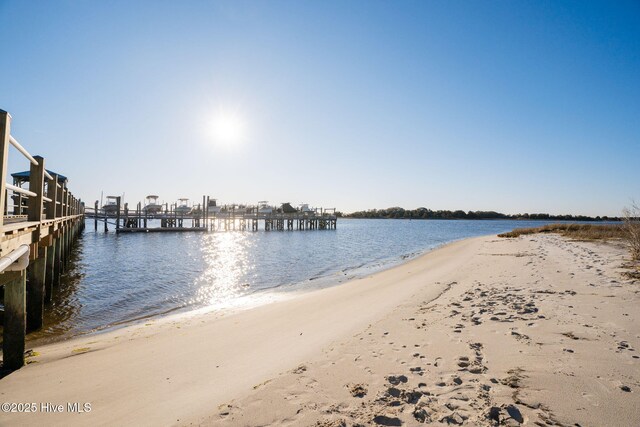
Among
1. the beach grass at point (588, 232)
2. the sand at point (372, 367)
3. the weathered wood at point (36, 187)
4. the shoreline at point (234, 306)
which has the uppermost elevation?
the weathered wood at point (36, 187)

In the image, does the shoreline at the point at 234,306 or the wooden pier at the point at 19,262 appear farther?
the shoreline at the point at 234,306

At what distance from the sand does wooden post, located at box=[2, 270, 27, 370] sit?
295 millimetres

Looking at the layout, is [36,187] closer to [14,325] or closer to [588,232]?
[14,325]

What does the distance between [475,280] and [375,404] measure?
8.17 m

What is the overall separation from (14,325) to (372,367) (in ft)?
18.3

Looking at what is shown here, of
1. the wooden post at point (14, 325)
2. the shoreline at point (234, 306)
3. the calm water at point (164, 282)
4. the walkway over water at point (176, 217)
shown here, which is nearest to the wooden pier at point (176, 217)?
the walkway over water at point (176, 217)

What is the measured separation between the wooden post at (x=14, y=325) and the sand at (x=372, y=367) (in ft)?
0.97

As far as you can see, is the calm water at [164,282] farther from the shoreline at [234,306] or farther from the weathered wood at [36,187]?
the weathered wood at [36,187]

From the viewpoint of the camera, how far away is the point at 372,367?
4.02m

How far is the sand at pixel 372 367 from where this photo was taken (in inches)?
119

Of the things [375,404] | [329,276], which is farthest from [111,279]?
[375,404]

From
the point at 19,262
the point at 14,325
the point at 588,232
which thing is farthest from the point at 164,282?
the point at 588,232

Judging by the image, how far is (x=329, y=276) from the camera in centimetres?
1502

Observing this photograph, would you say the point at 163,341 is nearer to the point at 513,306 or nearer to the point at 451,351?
the point at 451,351
